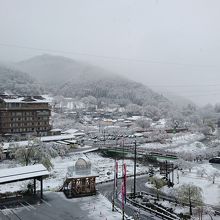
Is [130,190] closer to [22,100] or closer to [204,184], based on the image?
[204,184]

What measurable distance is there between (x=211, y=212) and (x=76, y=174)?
12.9 metres

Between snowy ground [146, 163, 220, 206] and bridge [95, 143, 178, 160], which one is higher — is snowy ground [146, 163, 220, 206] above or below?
below

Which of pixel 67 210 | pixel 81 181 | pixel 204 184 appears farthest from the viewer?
pixel 204 184

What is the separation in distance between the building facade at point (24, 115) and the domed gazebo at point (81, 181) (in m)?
35.4

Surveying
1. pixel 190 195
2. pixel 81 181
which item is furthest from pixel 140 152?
pixel 190 195

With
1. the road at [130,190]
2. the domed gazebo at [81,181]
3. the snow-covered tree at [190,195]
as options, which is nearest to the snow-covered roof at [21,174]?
the domed gazebo at [81,181]

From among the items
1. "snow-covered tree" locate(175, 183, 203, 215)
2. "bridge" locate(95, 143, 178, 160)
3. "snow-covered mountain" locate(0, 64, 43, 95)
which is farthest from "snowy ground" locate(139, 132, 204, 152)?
"snow-covered mountain" locate(0, 64, 43, 95)

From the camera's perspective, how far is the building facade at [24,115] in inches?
2499

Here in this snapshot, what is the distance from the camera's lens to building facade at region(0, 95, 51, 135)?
208 feet

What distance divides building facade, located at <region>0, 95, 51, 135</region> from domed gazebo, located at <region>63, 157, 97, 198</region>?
35406mm

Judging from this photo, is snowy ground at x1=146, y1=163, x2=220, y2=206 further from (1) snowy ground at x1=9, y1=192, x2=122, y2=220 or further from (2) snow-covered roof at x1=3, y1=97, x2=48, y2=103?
(2) snow-covered roof at x1=3, y1=97, x2=48, y2=103

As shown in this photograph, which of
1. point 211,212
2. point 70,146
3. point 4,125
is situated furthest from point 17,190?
point 4,125

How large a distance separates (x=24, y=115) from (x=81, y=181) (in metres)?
37.7

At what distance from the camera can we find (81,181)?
31125 millimetres
